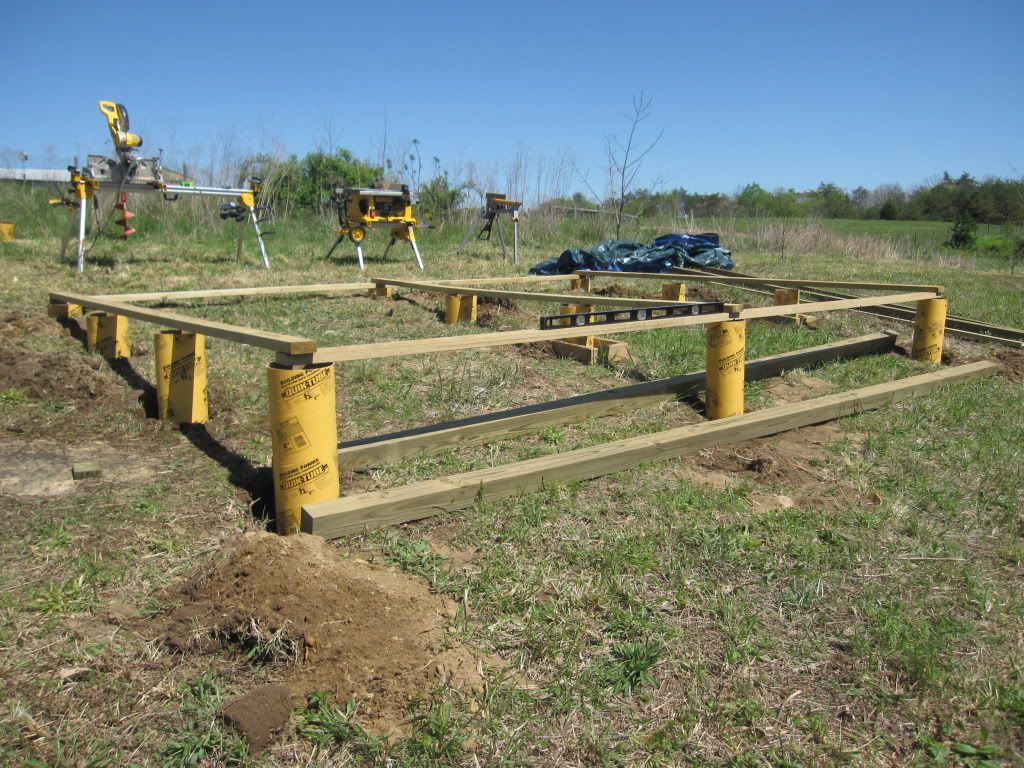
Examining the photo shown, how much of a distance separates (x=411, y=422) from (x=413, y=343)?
1369 millimetres

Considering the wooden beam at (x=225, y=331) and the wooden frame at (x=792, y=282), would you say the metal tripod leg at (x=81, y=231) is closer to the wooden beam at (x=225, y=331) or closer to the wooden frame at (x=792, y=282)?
the wooden beam at (x=225, y=331)

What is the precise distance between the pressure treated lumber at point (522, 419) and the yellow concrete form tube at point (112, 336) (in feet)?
8.99

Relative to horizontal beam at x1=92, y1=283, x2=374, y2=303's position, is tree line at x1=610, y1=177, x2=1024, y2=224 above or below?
above

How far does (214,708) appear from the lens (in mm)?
2162

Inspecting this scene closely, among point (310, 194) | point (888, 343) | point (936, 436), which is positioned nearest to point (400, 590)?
point (936, 436)

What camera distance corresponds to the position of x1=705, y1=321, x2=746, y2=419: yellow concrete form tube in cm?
484

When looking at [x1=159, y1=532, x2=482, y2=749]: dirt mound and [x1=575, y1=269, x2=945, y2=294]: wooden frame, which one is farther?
[x1=575, y1=269, x2=945, y2=294]: wooden frame

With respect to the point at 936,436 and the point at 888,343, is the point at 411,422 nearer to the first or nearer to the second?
the point at 936,436

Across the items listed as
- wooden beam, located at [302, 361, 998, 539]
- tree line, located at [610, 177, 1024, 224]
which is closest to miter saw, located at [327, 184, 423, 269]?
wooden beam, located at [302, 361, 998, 539]

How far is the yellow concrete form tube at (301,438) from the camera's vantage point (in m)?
3.10

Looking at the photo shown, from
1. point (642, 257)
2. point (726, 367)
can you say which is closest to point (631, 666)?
point (726, 367)

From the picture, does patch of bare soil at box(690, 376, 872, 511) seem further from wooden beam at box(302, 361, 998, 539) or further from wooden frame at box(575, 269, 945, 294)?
wooden frame at box(575, 269, 945, 294)

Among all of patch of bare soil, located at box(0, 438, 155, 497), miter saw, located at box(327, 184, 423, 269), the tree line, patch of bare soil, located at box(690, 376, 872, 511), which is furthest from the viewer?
the tree line

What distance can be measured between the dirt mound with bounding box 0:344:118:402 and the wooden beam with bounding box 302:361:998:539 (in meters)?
2.53
